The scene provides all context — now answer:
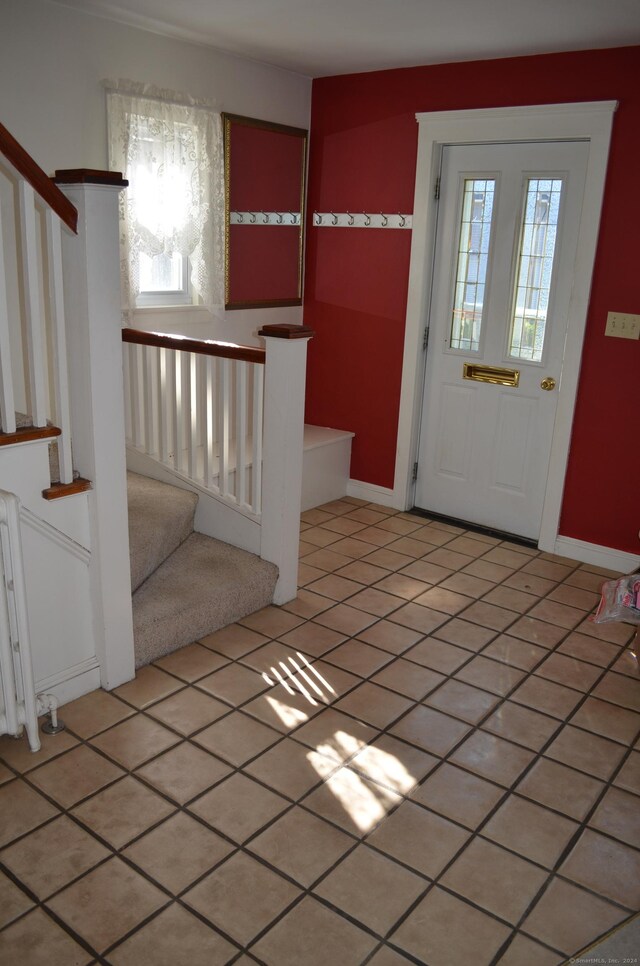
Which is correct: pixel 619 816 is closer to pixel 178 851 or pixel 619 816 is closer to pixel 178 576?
pixel 178 851

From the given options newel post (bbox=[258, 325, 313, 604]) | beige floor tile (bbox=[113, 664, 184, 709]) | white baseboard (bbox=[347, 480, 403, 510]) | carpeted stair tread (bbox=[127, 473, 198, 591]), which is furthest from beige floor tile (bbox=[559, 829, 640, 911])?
white baseboard (bbox=[347, 480, 403, 510])

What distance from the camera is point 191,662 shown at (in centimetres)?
297

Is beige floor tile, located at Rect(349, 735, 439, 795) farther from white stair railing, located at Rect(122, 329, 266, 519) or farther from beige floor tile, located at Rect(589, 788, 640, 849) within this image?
white stair railing, located at Rect(122, 329, 266, 519)

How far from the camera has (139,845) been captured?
2.08 metres

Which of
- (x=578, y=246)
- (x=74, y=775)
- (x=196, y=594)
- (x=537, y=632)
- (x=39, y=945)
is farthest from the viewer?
(x=578, y=246)

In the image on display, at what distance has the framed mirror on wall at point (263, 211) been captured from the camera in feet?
14.1

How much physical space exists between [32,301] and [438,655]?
1984 millimetres

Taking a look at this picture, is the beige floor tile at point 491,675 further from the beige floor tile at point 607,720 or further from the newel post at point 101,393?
the newel post at point 101,393

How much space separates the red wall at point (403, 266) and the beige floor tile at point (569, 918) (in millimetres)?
2302

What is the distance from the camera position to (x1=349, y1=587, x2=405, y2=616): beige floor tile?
349cm

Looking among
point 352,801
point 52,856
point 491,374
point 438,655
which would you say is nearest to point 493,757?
point 352,801

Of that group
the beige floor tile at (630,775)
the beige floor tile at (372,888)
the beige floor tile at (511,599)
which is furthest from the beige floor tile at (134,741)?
the beige floor tile at (511,599)

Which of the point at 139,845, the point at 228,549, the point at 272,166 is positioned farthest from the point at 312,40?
the point at 139,845

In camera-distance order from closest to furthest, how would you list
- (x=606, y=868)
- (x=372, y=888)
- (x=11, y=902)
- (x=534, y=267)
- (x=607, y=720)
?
(x=11, y=902) → (x=372, y=888) → (x=606, y=868) → (x=607, y=720) → (x=534, y=267)
